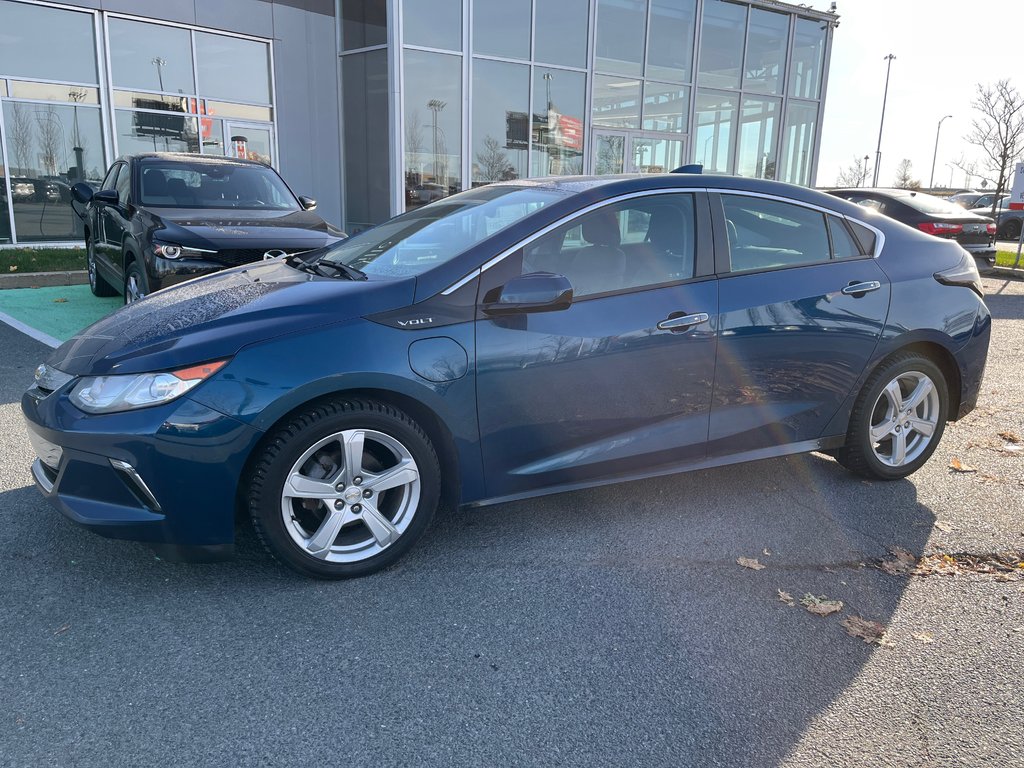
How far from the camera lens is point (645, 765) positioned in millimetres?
2268

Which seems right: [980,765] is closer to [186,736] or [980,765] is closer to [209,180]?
[186,736]

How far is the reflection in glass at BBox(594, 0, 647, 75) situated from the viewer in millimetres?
17172

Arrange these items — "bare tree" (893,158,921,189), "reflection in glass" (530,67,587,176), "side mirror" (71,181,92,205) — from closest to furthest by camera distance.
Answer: "side mirror" (71,181,92,205), "reflection in glass" (530,67,587,176), "bare tree" (893,158,921,189)

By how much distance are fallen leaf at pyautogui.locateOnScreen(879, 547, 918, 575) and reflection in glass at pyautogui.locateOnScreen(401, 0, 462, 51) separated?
1387 centimetres

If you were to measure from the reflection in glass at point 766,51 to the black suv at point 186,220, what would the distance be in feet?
48.7

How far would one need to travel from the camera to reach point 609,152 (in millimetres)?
17656

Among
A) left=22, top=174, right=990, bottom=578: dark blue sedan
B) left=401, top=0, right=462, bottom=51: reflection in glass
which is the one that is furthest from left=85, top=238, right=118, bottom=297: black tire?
left=401, top=0, right=462, bottom=51: reflection in glass

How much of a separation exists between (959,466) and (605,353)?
9.16 ft

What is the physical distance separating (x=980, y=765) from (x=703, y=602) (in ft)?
3.52

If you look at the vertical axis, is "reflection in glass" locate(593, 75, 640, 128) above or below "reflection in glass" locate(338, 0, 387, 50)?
below

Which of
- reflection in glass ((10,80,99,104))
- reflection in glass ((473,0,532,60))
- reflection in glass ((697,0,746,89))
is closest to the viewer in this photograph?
reflection in glass ((10,80,99,104))

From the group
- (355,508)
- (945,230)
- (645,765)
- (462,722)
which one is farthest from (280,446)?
(945,230)

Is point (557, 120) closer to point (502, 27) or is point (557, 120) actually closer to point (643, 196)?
point (502, 27)

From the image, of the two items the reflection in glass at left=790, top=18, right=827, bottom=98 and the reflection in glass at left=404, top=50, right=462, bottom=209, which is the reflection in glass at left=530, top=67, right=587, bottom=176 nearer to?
the reflection in glass at left=404, top=50, right=462, bottom=209
